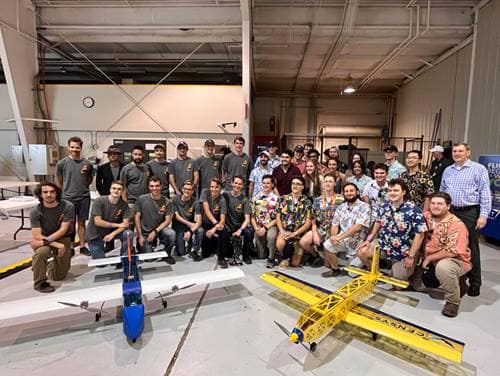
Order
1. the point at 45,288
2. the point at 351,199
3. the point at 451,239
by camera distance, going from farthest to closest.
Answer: the point at 351,199 < the point at 45,288 < the point at 451,239

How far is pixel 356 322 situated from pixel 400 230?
A: 1.33 metres

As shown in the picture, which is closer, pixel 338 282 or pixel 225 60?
pixel 338 282

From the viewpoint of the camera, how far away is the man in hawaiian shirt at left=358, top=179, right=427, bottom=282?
3094 mm

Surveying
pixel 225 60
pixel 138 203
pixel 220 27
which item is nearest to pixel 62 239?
pixel 138 203

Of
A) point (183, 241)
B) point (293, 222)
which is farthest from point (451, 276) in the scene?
point (183, 241)

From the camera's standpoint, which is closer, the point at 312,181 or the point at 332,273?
the point at 332,273

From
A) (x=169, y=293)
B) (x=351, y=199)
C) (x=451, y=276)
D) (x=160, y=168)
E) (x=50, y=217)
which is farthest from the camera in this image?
(x=160, y=168)

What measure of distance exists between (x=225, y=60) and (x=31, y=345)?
29.0 feet

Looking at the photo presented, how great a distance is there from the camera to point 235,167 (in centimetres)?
505

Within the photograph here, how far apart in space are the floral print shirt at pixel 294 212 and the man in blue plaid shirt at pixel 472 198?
161 cm

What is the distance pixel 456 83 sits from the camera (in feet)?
26.3

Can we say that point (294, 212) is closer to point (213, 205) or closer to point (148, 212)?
point (213, 205)

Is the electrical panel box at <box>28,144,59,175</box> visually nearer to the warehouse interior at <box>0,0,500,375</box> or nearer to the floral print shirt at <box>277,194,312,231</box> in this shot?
the warehouse interior at <box>0,0,500,375</box>

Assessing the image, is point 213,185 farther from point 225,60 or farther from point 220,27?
point 225,60
